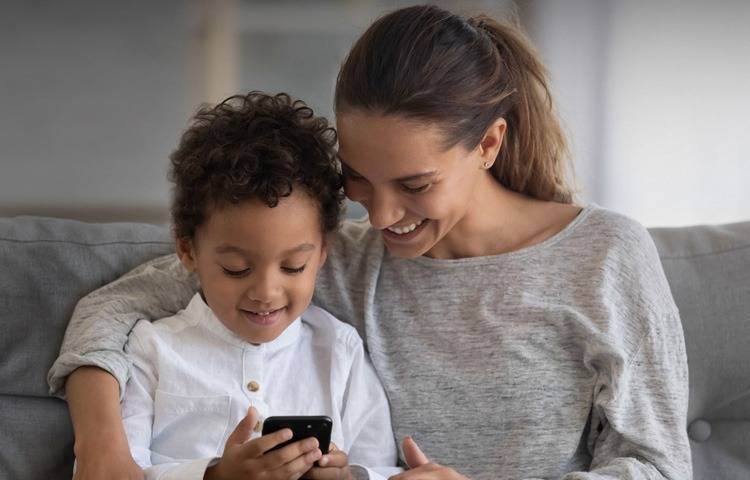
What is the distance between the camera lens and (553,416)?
1758 millimetres

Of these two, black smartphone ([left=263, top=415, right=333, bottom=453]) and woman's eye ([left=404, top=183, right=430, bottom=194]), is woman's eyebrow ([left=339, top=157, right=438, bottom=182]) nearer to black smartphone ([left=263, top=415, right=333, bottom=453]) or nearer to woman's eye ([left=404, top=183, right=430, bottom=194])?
woman's eye ([left=404, top=183, right=430, bottom=194])

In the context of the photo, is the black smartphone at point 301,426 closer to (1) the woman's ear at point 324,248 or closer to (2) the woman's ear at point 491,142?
(1) the woman's ear at point 324,248

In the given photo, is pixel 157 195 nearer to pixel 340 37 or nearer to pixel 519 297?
pixel 340 37

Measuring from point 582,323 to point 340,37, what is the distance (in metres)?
2.41

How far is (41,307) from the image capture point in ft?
6.03

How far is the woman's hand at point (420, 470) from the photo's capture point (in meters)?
1.50

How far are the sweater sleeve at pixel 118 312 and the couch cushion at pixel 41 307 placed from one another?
41 mm

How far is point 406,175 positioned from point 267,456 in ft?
1.67

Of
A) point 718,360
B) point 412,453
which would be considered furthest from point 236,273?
point 718,360

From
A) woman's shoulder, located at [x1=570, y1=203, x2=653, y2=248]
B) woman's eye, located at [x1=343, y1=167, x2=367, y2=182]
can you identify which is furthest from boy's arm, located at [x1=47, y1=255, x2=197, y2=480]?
woman's shoulder, located at [x1=570, y1=203, x2=653, y2=248]

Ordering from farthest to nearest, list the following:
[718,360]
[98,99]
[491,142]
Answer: [98,99], [718,360], [491,142]

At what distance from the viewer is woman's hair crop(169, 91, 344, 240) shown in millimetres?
1628

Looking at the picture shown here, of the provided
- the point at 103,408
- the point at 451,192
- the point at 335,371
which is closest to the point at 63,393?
the point at 103,408

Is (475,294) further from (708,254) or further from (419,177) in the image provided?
(708,254)
